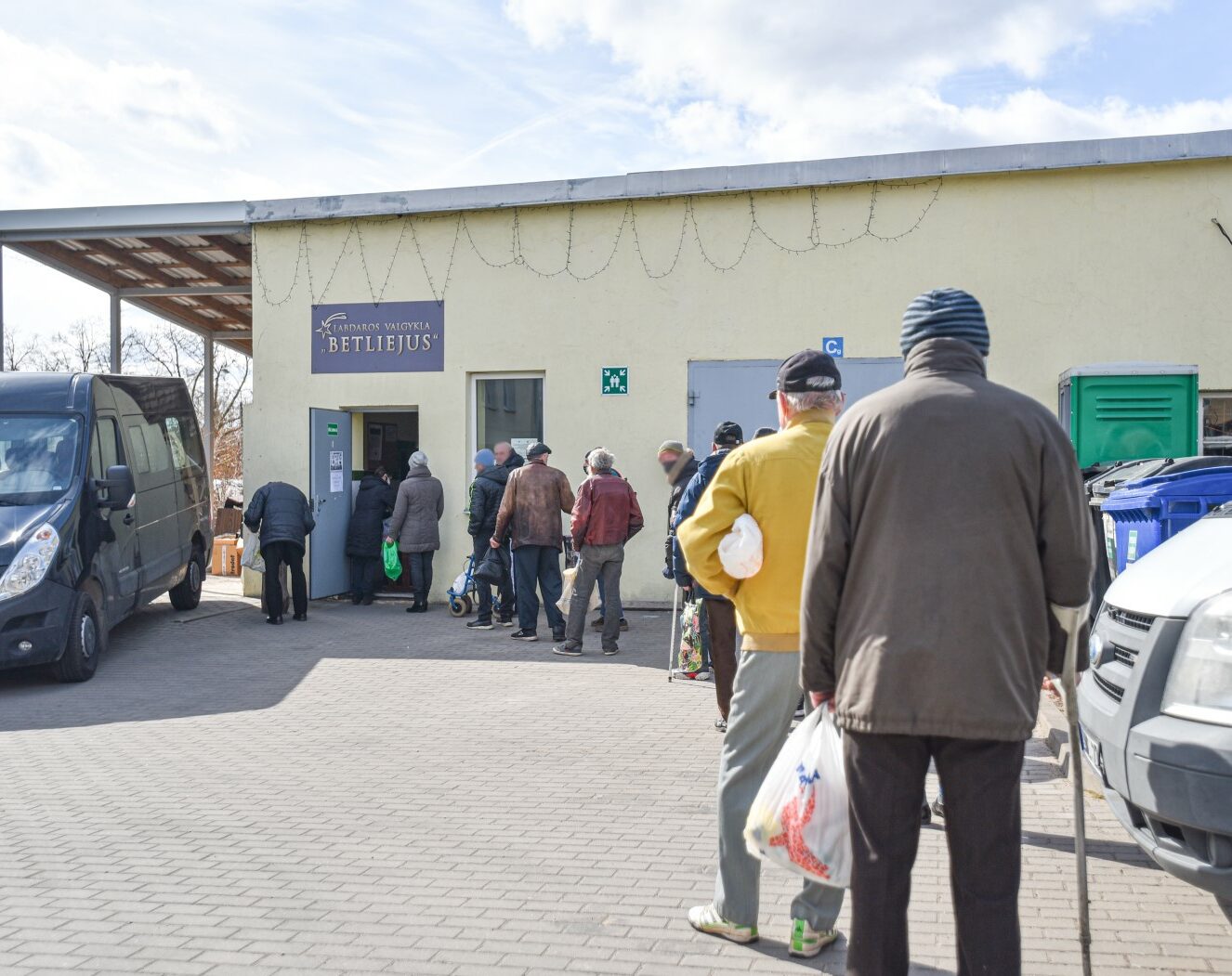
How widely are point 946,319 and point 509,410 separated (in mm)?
11666

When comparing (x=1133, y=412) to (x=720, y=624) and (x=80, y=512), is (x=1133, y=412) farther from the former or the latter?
(x=80, y=512)

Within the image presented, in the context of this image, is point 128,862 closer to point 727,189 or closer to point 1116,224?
point 727,189

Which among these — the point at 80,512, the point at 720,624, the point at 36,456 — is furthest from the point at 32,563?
the point at 720,624

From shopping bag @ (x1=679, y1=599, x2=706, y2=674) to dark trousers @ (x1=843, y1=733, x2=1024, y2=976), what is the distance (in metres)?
5.83

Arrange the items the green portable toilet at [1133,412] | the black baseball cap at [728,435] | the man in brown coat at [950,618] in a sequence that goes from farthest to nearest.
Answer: the green portable toilet at [1133,412]
the black baseball cap at [728,435]
the man in brown coat at [950,618]

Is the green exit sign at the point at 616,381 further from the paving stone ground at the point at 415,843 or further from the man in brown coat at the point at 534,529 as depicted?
the paving stone ground at the point at 415,843

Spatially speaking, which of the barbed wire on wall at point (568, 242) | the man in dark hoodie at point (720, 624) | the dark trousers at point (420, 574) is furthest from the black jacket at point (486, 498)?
the man in dark hoodie at point (720, 624)

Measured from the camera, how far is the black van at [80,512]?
927 centimetres

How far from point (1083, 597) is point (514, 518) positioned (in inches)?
351

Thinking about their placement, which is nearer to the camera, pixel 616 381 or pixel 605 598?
pixel 605 598

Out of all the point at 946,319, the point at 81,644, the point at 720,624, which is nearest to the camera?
the point at 946,319

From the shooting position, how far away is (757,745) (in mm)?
4105

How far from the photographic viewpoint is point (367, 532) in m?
14.8

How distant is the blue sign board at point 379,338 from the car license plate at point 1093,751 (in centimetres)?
1122
